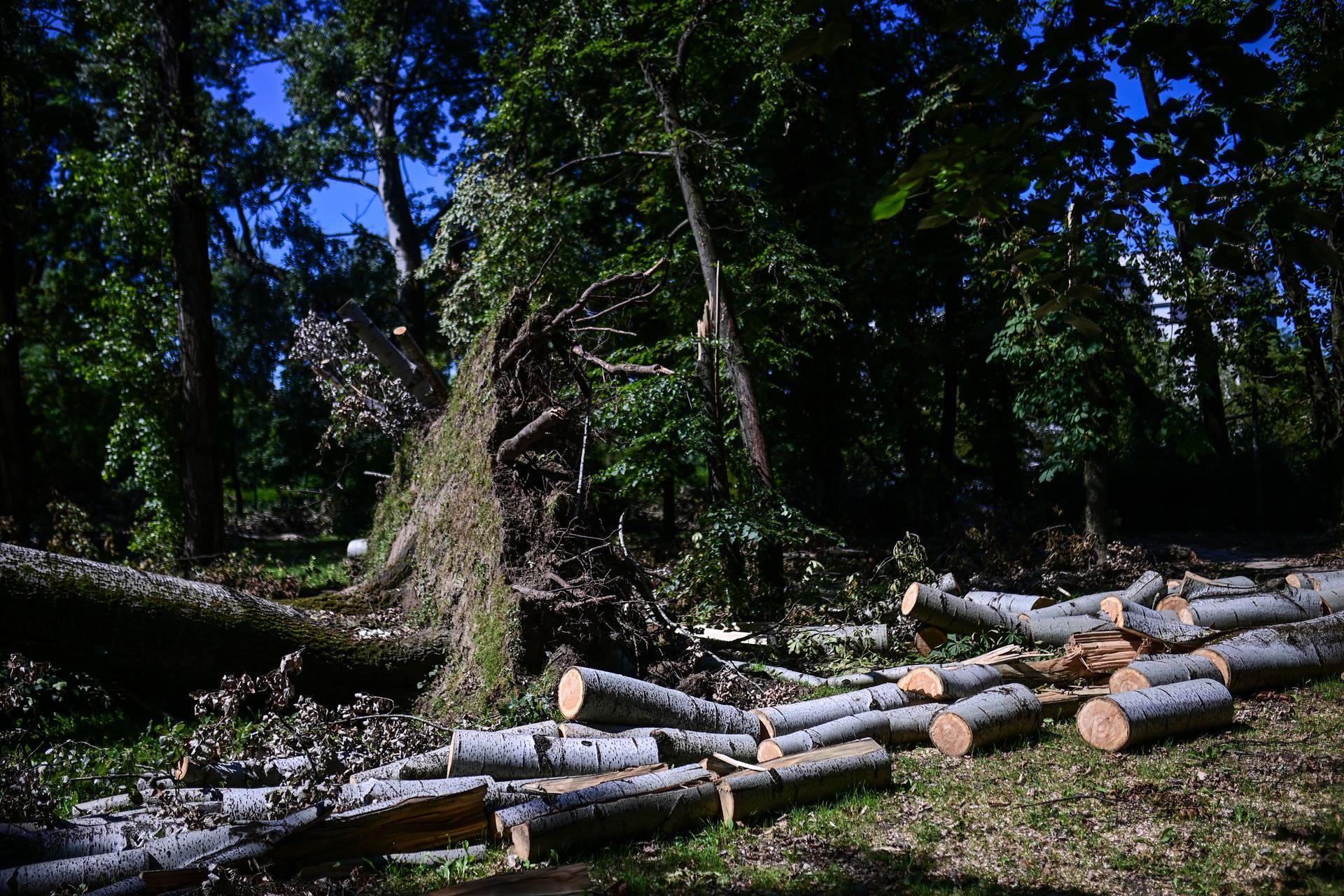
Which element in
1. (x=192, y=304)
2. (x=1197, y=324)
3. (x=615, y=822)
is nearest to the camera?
(x=615, y=822)

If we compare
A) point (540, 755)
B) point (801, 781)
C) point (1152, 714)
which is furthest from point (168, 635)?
point (1152, 714)

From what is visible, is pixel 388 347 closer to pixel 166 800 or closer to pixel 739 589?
pixel 739 589

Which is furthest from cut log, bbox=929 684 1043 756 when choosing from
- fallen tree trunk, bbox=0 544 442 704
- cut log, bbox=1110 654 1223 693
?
fallen tree trunk, bbox=0 544 442 704

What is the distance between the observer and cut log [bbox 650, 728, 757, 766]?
5602mm

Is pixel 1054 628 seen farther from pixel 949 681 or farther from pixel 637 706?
pixel 637 706

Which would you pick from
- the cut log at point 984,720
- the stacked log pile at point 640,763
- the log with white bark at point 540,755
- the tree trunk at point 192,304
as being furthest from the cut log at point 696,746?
the tree trunk at point 192,304

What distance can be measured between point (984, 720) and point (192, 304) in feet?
38.2

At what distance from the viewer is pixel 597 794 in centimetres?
462

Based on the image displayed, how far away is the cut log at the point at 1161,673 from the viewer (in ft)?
21.8

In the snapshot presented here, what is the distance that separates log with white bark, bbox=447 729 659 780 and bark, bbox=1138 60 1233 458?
→ 12.2 feet

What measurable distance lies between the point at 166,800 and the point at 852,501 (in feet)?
55.0

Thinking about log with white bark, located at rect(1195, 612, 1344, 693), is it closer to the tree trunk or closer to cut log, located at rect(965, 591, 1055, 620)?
cut log, located at rect(965, 591, 1055, 620)

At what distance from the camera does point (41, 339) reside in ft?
57.7

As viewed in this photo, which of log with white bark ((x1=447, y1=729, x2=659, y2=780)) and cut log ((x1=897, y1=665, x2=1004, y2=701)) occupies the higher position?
log with white bark ((x1=447, y1=729, x2=659, y2=780))
